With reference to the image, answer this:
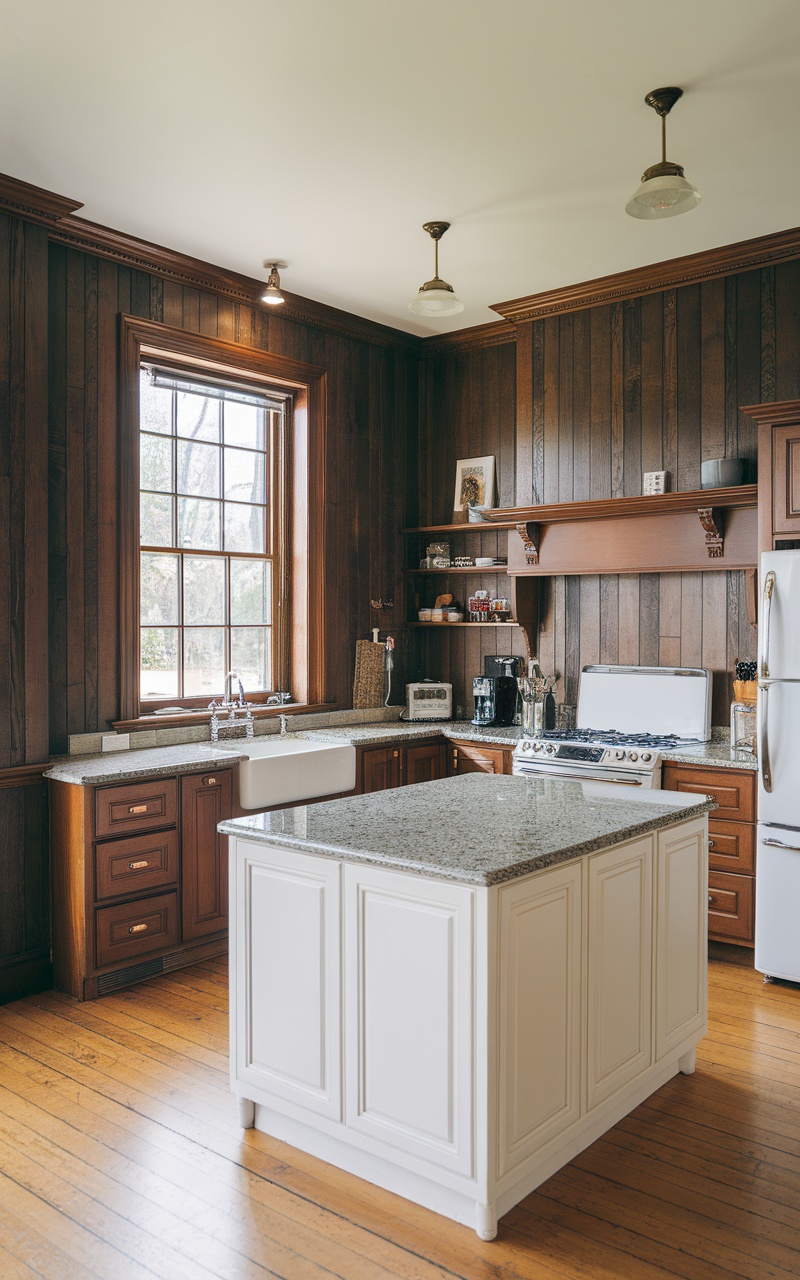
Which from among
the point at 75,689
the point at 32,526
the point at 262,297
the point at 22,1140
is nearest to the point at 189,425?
the point at 262,297

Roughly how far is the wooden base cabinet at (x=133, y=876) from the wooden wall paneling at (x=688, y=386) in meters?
2.61

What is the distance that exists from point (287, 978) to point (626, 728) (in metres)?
2.71

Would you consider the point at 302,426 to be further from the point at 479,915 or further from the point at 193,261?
the point at 479,915

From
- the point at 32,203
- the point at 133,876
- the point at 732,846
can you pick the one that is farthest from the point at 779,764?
the point at 32,203

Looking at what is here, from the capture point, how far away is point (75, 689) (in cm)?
409

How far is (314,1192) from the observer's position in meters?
2.40

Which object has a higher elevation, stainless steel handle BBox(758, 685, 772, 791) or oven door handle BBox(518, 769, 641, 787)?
stainless steel handle BBox(758, 685, 772, 791)

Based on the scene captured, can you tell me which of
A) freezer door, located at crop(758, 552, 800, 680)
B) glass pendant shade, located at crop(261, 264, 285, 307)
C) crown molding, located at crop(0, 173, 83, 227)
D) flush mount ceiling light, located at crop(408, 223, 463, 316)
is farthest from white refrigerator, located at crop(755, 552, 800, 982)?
crown molding, located at crop(0, 173, 83, 227)

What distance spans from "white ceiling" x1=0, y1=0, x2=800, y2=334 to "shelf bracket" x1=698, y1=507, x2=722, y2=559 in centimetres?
120

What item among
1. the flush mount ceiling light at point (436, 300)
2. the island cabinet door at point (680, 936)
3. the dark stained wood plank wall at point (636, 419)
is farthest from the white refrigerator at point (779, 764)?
the flush mount ceiling light at point (436, 300)

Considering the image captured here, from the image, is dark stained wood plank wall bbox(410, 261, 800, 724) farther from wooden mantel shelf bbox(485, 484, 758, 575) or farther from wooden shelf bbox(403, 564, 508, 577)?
wooden shelf bbox(403, 564, 508, 577)

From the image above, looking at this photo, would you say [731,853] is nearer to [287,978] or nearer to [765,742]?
[765,742]

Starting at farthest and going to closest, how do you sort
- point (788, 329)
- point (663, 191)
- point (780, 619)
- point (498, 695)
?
1. point (498, 695)
2. point (788, 329)
3. point (780, 619)
4. point (663, 191)

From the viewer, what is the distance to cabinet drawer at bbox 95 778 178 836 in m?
3.67
